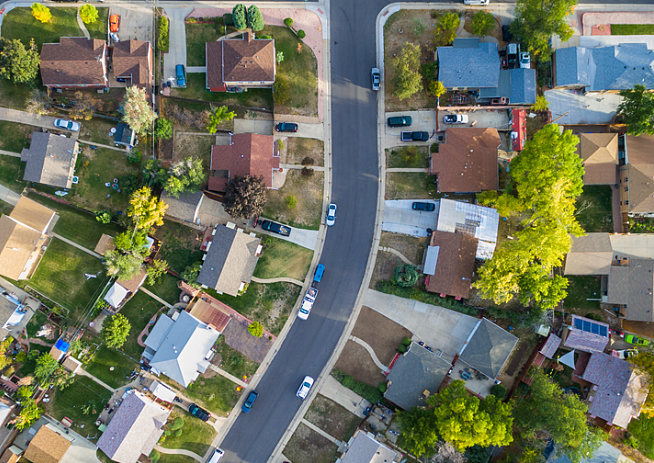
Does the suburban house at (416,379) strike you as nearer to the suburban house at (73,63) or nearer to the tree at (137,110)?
the tree at (137,110)

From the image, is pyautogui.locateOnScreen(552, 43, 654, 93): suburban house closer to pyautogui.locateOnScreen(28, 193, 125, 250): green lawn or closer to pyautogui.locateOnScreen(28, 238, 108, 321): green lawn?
pyautogui.locateOnScreen(28, 193, 125, 250): green lawn

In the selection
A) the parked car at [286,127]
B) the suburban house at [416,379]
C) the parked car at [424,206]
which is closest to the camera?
the suburban house at [416,379]

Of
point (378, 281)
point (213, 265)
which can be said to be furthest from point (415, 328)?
point (213, 265)

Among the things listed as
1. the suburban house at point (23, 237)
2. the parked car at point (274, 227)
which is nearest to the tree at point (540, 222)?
the parked car at point (274, 227)

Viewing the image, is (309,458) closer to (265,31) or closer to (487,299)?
(487,299)

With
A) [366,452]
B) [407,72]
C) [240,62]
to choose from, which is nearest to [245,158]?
[240,62]

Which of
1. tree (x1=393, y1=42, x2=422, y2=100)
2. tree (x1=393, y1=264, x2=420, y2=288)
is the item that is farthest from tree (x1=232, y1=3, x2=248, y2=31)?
tree (x1=393, y1=264, x2=420, y2=288)

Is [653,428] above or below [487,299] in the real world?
below
